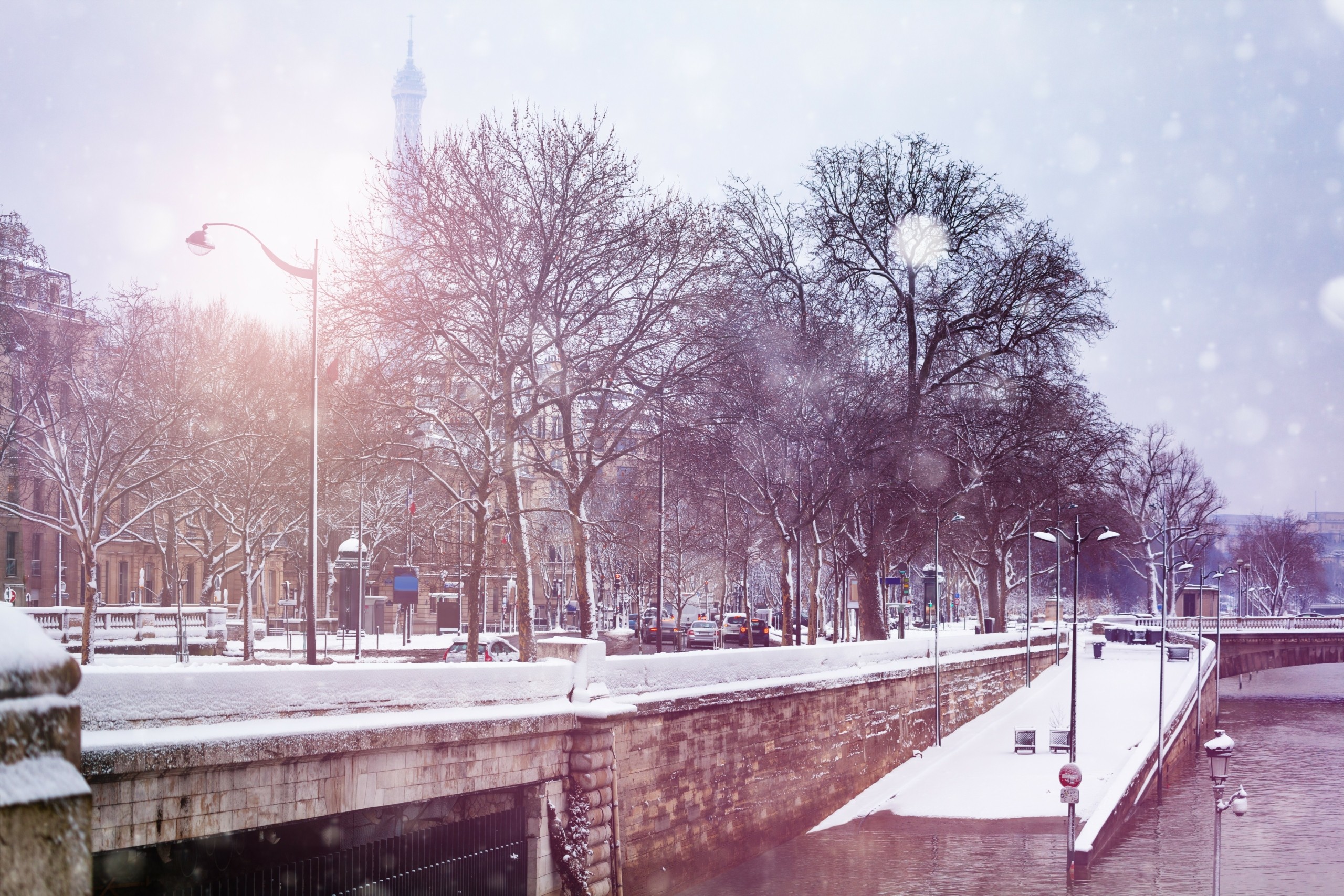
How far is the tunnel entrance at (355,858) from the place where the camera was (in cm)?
1147

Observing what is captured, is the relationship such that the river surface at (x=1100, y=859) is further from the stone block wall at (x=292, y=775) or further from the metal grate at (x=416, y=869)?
the stone block wall at (x=292, y=775)

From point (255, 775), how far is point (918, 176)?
3300 cm

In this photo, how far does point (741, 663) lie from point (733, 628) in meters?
31.9

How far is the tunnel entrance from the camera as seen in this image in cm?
1147

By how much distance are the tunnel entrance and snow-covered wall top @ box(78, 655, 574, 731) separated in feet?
3.67

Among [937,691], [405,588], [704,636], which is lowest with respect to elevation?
[704,636]

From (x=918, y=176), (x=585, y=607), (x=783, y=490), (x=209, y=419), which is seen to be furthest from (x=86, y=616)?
(x=918, y=176)

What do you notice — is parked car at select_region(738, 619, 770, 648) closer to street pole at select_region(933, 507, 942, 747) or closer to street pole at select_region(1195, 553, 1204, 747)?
street pole at select_region(933, 507, 942, 747)

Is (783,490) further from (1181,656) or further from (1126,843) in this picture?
(1181,656)

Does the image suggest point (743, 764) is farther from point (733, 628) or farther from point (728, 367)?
point (733, 628)

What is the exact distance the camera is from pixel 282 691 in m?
12.5

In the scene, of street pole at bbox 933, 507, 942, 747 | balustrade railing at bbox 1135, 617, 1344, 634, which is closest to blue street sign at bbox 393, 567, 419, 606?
street pole at bbox 933, 507, 942, 747

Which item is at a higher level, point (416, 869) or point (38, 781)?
point (38, 781)

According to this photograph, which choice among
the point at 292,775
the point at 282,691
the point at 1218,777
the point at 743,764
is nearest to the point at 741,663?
the point at 743,764
